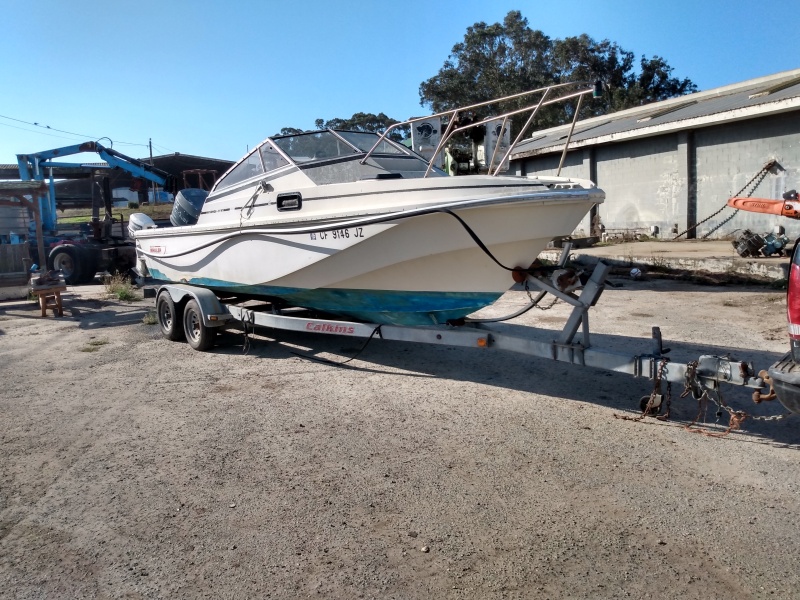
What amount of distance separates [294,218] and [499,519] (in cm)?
383

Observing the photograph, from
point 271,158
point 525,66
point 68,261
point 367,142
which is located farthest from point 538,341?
point 525,66

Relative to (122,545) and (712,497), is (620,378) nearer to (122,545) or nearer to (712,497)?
(712,497)

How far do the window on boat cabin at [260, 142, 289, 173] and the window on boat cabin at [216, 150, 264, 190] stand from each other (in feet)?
0.31

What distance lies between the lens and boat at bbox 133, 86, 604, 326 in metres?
5.06

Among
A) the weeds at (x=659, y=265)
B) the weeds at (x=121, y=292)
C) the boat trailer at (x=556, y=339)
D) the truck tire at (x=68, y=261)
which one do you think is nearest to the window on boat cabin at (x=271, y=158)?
the boat trailer at (x=556, y=339)

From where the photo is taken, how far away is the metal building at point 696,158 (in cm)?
1525

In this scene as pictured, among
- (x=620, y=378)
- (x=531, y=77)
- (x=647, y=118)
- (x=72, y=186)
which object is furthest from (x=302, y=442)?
(x=531, y=77)

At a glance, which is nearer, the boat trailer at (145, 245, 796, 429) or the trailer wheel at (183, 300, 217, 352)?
the boat trailer at (145, 245, 796, 429)

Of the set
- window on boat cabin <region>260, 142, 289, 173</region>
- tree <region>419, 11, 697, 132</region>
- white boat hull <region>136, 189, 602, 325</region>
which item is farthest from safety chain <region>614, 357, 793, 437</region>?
tree <region>419, 11, 697, 132</region>

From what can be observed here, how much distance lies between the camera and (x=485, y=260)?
527 centimetres

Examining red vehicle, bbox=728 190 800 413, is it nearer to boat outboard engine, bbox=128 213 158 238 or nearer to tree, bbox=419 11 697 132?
boat outboard engine, bbox=128 213 158 238

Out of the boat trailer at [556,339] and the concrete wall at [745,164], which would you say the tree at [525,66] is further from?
the boat trailer at [556,339]

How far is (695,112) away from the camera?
1761cm

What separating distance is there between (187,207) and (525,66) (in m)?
39.2
